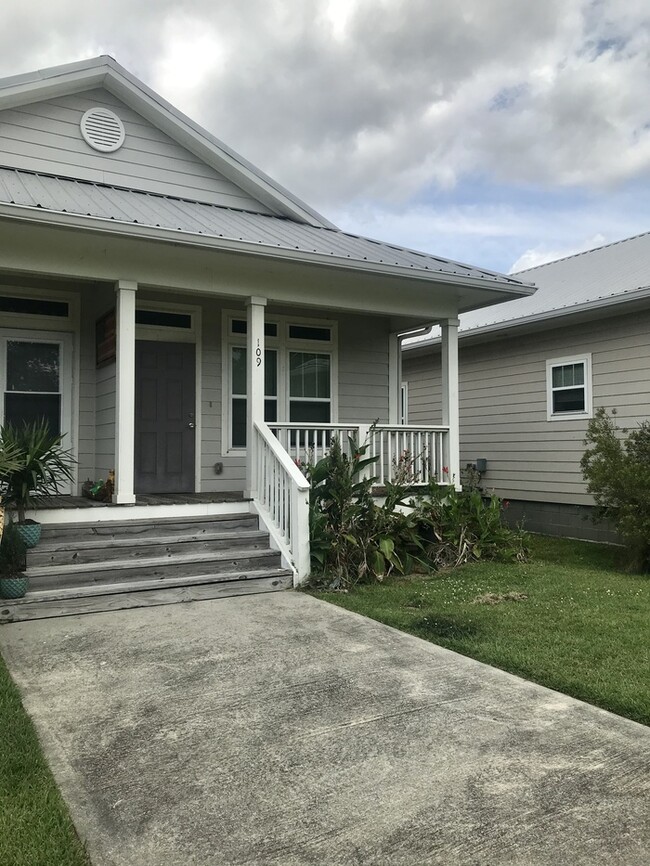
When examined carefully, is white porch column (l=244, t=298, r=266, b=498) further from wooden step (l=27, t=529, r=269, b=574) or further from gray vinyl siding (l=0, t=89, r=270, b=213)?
gray vinyl siding (l=0, t=89, r=270, b=213)

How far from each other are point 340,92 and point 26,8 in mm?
6826

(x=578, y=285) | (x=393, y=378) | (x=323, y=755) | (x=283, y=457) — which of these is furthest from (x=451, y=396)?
(x=323, y=755)

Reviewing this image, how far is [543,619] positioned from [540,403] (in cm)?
644

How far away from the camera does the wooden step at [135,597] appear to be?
5.48m

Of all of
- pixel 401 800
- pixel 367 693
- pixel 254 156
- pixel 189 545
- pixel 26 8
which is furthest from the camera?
pixel 254 156

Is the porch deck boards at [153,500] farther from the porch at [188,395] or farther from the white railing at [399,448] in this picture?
the white railing at [399,448]

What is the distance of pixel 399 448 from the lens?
8.93 m

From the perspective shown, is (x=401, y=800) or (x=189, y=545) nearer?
(x=401, y=800)

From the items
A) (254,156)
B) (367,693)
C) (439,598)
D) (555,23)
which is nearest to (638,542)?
(439,598)

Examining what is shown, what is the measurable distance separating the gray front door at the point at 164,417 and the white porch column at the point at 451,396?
10.7ft

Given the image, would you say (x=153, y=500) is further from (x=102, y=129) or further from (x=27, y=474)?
(x=102, y=129)

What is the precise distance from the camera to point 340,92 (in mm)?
14547

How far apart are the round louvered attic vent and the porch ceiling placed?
0.62 meters

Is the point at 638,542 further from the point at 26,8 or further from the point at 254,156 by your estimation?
the point at 254,156
